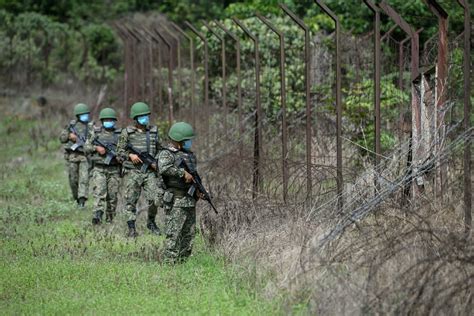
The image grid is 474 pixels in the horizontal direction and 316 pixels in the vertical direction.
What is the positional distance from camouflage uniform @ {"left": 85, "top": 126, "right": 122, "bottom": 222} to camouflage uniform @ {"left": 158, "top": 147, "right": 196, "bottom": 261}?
356 cm

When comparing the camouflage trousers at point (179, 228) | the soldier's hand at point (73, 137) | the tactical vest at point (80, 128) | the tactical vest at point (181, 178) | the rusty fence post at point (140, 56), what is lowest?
the camouflage trousers at point (179, 228)

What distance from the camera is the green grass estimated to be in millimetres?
7797

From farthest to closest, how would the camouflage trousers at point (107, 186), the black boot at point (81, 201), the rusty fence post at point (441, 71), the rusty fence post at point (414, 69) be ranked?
1. the black boot at point (81, 201)
2. the camouflage trousers at point (107, 186)
3. the rusty fence post at point (414, 69)
4. the rusty fence post at point (441, 71)

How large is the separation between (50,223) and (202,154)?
3.48m

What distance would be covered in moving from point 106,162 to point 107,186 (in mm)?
333

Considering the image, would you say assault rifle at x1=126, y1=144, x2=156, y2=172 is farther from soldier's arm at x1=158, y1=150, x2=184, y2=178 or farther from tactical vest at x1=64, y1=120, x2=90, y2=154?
tactical vest at x1=64, y1=120, x2=90, y2=154

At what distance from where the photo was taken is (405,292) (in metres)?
6.77

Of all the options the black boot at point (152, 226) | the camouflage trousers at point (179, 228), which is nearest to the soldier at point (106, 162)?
the black boot at point (152, 226)

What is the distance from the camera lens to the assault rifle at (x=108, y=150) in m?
13.2

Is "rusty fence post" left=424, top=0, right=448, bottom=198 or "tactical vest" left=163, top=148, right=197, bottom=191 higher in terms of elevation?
"rusty fence post" left=424, top=0, right=448, bottom=198

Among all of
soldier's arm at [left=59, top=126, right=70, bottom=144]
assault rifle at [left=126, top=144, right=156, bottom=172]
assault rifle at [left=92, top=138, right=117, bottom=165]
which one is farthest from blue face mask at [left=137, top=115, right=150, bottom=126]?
soldier's arm at [left=59, top=126, right=70, bottom=144]

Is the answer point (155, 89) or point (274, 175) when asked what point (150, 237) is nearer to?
point (274, 175)

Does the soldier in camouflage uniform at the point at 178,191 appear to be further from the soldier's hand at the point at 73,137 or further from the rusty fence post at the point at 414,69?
the soldier's hand at the point at 73,137

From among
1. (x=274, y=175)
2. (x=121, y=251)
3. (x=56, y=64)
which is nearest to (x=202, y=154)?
(x=274, y=175)
